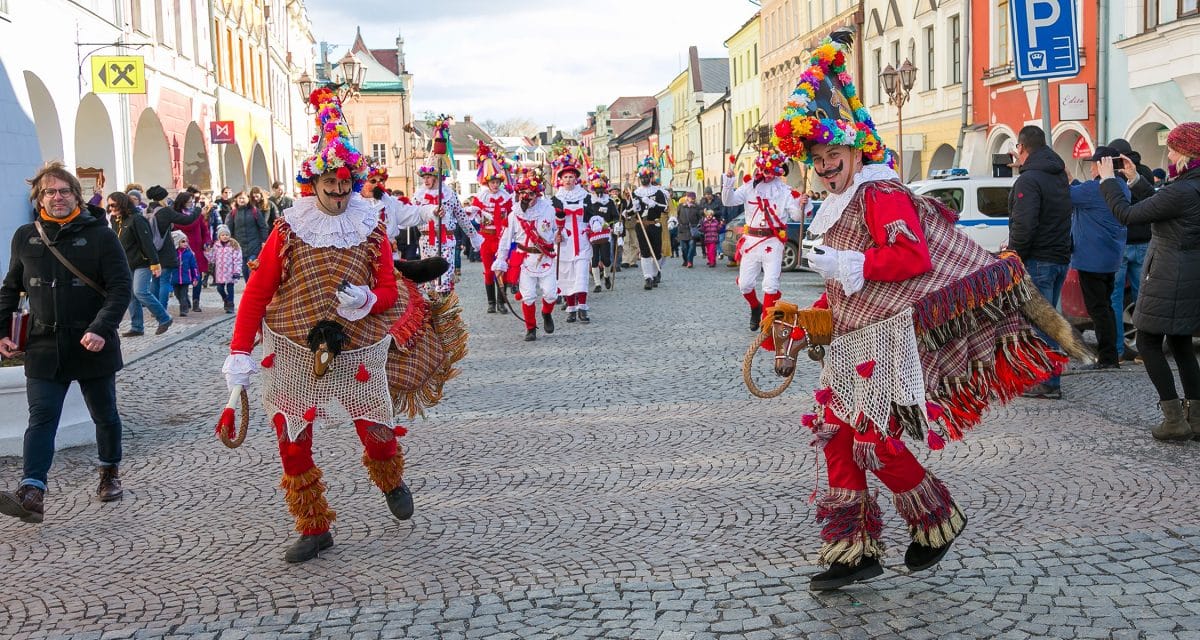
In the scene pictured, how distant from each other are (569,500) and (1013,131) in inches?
923

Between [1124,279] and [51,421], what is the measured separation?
8125 mm

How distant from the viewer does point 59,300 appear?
19.4 ft

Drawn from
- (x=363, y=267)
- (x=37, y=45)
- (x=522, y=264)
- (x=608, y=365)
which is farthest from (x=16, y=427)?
(x=37, y=45)

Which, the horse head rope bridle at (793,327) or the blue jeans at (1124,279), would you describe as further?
the blue jeans at (1124,279)

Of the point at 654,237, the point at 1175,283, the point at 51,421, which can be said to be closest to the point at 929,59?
the point at 654,237

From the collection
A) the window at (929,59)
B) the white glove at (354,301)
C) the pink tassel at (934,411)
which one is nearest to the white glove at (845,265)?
the pink tassel at (934,411)

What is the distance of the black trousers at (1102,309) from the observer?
913cm

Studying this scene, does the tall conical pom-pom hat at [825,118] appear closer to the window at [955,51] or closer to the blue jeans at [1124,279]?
the blue jeans at [1124,279]

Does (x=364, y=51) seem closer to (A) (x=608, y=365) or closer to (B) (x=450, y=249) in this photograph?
(B) (x=450, y=249)

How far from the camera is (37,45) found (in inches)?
699

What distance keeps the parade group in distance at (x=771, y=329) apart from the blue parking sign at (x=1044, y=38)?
3575mm

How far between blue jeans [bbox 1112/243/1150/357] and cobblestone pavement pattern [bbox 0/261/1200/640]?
3.49 ft

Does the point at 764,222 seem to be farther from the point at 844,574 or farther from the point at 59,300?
the point at 844,574

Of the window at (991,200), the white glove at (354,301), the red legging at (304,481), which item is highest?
the window at (991,200)
